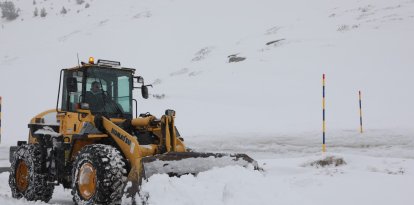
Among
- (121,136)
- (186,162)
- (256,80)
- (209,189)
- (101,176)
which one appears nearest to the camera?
(209,189)

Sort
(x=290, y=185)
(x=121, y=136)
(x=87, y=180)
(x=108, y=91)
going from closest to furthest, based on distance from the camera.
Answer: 1. (x=87, y=180)
2. (x=121, y=136)
3. (x=290, y=185)
4. (x=108, y=91)

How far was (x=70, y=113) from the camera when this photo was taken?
25.4 ft

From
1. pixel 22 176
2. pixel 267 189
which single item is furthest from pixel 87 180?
pixel 267 189

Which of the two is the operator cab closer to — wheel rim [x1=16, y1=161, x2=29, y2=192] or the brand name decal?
the brand name decal

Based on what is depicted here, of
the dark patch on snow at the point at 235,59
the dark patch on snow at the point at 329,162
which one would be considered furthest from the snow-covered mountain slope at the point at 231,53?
the dark patch on snow at the point at 329,162

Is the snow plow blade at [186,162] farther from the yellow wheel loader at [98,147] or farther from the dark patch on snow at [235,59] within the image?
the dark patch on snow at [235,59]

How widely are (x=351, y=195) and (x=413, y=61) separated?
16.5m

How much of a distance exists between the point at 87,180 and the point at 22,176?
2140mm

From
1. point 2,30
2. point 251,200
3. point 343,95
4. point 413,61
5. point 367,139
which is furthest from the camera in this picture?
point 2,30

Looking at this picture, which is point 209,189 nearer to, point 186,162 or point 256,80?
point 186,162

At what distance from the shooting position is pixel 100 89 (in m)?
7.76

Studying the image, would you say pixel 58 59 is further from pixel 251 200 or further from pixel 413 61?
pixel 251 200

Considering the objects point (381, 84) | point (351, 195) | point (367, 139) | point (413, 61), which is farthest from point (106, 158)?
point (413, 61)

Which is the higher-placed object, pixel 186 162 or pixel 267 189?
pixel 186 162
